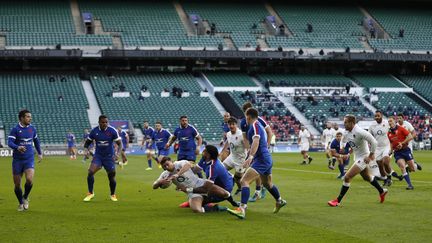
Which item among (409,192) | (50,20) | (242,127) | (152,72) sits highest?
(50,20)

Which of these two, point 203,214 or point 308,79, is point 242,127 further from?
point 308,79

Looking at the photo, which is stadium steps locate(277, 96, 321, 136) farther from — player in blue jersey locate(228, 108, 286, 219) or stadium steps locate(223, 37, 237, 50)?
player in blue jersey locate(228, 108, 286, 219)

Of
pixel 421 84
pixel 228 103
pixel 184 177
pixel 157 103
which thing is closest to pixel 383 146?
pixel 184 177

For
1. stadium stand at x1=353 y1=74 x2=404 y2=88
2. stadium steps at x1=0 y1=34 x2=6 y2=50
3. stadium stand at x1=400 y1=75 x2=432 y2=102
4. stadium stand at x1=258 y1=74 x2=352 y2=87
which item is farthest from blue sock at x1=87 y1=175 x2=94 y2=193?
stadium stand at x1=400 y1=75 x2=432 y2=102

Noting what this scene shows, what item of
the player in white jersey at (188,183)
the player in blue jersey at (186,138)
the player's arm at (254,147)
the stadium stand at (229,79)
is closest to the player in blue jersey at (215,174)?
the player in white jersey at (188,183)

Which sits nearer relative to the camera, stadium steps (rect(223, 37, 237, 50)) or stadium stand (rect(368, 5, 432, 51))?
stadium steps (rect(223, 37, 237, 50))

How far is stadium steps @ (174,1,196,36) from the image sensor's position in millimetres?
77438

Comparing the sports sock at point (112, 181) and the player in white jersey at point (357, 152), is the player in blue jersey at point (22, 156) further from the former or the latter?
the player in white jersey at point (357, 152)

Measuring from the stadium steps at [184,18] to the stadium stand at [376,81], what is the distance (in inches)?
741

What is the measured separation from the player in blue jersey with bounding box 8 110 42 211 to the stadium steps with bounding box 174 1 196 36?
5938 cm

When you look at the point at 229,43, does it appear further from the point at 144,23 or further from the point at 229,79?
the point at 144,23

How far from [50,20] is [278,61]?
24120mm

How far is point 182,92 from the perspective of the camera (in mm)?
71000

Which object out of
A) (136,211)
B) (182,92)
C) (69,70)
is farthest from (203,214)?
(69,70)
